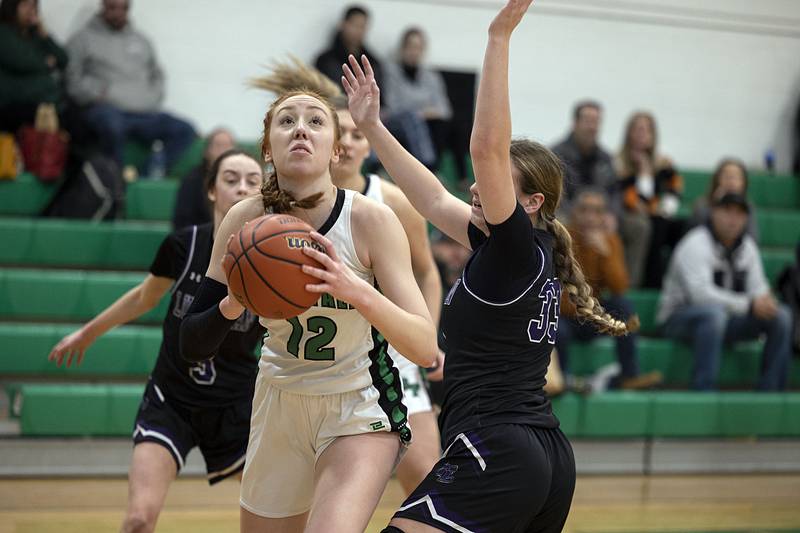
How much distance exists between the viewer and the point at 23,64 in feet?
25.9

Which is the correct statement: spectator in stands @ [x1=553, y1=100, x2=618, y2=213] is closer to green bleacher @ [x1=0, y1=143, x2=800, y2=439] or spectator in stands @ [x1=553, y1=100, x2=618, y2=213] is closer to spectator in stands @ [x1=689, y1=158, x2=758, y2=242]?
spectator in stands @ [x1=689, y1=158, x2=758, y2=242]

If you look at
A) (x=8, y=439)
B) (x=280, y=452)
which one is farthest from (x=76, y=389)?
(x=280, y=452)

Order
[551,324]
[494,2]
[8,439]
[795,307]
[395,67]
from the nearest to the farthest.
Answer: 1. [551,324]
2. [8,439]
3. [795,307]
4. [395,67]
5. [494,2]

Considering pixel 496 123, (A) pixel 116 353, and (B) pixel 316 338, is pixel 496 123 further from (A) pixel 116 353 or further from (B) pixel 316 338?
(A) pixel 116 353

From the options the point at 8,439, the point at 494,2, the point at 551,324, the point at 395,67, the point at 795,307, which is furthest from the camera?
the point at 494,2

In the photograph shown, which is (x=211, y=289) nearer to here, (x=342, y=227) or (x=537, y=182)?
(x=342, y=227)

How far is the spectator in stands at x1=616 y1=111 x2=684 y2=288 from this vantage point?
849 centimetres

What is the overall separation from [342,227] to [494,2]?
7.83 meters

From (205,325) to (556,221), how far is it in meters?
1.05

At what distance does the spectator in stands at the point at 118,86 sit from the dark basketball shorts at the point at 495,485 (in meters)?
6.01

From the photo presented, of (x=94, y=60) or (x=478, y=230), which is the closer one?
(x=478, y=230)

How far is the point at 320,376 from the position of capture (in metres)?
3.02

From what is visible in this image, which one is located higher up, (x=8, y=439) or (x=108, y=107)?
(x=108, y=107)

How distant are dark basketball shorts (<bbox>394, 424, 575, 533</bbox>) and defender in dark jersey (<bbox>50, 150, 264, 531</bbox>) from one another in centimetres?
137
